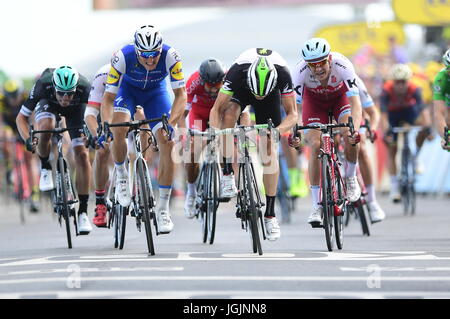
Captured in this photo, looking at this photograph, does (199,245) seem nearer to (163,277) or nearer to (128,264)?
(128,264)

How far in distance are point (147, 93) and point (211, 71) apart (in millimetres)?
1072

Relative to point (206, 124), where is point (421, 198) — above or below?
below

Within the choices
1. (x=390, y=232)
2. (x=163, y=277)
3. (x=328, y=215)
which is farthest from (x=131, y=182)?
(x=390, y=232)

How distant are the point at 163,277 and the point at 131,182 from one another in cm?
297

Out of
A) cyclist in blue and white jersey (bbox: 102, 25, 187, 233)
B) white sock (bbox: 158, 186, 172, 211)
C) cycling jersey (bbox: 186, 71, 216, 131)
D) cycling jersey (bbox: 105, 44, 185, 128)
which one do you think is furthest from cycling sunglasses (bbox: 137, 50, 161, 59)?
cycling jersey (bbox: 186, 71, 216, 131)

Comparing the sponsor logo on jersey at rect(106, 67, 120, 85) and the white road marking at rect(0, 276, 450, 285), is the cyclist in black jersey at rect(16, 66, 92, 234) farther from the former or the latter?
the white road marking at rect(0, 276, 450, 285)

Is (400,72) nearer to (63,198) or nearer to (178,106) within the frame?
(178,106)

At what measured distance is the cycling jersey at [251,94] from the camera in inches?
494

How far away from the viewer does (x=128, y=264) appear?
35.9 feet

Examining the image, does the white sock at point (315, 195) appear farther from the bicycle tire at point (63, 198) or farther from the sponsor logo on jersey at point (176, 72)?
the bicycle tire at point (63, 198)

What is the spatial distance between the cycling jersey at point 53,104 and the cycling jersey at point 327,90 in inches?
97.4

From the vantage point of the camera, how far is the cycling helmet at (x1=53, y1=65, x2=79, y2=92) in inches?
532
